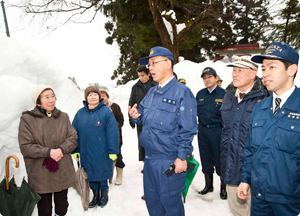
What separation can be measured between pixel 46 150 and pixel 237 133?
7.66 feet

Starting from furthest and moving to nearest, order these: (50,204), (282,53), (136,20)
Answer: (136,20), (50,204), (282,53)

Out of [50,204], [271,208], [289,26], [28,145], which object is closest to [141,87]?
[28,145]

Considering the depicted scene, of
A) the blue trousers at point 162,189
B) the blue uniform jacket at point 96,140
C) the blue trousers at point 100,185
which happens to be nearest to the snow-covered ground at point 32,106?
the blue trousers at point 100,185

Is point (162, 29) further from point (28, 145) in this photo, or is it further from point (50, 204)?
point (50, 204)

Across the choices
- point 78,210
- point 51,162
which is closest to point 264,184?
point 51,162

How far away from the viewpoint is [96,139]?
3.77 m

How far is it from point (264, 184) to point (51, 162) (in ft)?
7.92

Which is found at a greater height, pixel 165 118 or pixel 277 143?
pixel 165 118

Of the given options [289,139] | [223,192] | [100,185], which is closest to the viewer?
[289,139]

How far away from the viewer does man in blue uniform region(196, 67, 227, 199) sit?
4.21 m

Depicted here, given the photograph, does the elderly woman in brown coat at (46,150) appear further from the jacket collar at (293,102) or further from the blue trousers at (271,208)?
the jacket collar at (293,102)

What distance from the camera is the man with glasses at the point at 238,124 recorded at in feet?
9.02

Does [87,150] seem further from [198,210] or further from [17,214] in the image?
[198,210]

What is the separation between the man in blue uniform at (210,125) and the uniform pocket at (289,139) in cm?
226
